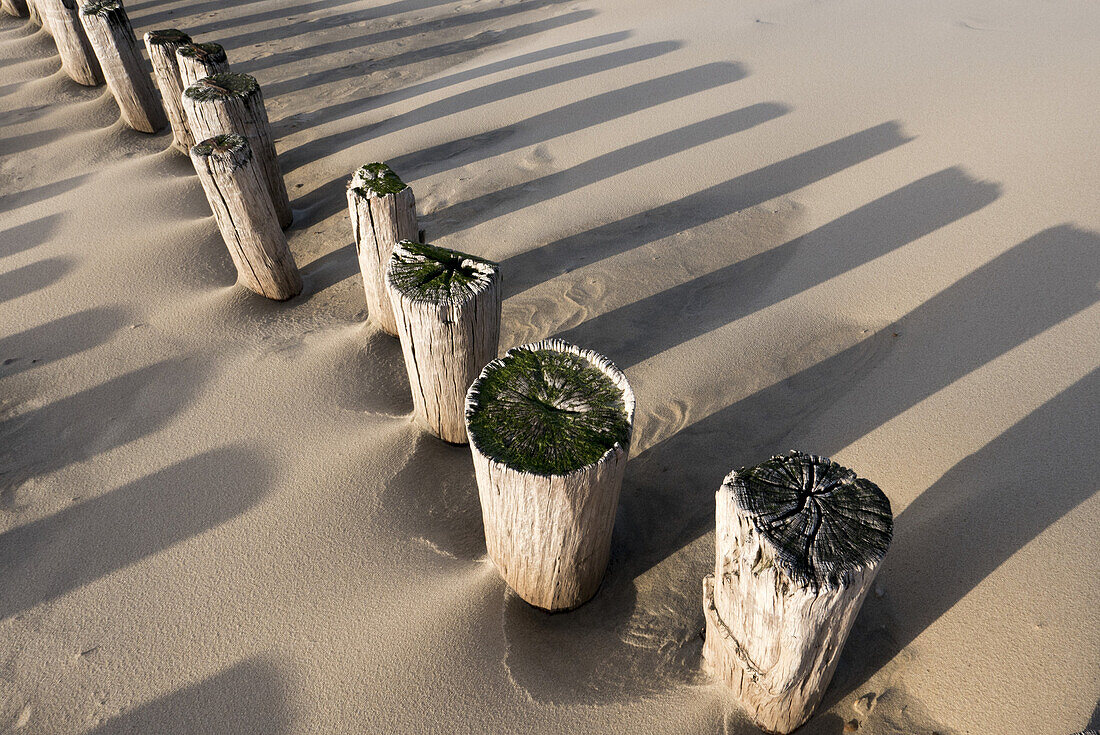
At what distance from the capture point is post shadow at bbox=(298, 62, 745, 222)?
5219 millimetres

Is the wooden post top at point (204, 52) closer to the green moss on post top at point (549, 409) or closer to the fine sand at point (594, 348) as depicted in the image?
the fine sand at point (594, 348)

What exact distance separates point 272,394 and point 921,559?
311 centimetres

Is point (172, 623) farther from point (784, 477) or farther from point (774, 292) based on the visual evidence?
point (774, 292)

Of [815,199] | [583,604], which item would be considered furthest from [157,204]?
[815,199]

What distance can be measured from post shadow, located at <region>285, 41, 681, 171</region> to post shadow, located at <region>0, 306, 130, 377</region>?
201 centimetres

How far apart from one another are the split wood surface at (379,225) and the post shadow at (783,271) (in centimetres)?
103

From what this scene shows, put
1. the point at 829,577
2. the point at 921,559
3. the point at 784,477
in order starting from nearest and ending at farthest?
the point at 829,577 → the point at 784,477 → the point at 921,559

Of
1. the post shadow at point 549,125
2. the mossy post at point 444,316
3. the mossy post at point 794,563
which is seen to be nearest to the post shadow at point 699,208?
the mossy post at point 444,316

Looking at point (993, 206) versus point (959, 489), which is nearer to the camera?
point (959, 489)

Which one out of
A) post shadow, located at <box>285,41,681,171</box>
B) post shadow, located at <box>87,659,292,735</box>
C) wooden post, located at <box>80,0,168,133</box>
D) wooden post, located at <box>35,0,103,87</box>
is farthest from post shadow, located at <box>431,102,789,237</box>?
wooden post, located at <box>35,0,103,87</box>

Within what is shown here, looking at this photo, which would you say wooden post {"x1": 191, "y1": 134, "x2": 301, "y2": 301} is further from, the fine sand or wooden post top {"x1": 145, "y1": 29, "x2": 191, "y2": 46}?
wooden post top {"x1": 145, "y1": 29, "x2": 191, "y2": 46}

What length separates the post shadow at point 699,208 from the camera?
4383 millimetres

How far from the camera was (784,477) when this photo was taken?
78.0 inches

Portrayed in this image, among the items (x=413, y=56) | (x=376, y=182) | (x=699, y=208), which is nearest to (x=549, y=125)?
(x=699, y=208)
